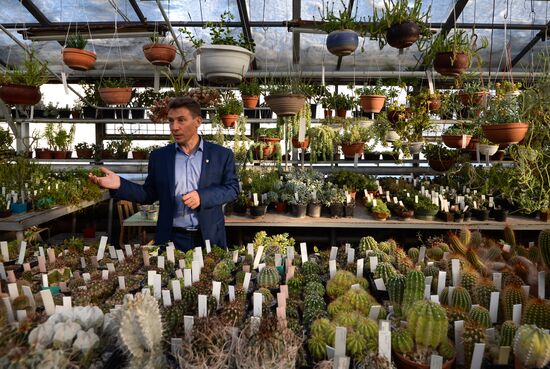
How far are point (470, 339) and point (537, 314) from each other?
31 cm

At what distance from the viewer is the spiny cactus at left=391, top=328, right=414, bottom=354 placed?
4.27ft

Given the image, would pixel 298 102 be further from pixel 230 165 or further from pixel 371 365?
pixel 371 365

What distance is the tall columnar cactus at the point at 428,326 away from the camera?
127 cm

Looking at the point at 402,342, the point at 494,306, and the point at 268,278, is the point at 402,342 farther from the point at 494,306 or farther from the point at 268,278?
the point at 268,278

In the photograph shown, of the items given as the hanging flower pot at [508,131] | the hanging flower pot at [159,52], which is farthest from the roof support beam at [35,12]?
the hanging flower pot at [508,131]

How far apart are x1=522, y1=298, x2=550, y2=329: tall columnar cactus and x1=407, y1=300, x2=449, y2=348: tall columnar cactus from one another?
361 millimetres

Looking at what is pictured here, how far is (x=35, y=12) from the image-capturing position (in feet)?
21.1

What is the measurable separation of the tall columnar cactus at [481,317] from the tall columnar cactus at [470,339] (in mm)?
114

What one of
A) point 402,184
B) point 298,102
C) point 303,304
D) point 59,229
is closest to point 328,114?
point 402,184

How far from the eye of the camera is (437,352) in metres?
1.29

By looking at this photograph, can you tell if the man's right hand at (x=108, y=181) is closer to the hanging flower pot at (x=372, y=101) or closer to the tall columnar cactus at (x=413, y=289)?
the tall columnar cactus at (x=413, y=289)

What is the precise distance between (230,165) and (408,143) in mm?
2865

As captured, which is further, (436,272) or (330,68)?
(330,68)

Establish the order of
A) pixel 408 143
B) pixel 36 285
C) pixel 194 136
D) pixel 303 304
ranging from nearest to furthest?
pixel 303 304 < pixel 36 285 < pixel 194 136 < pixel 408 143
